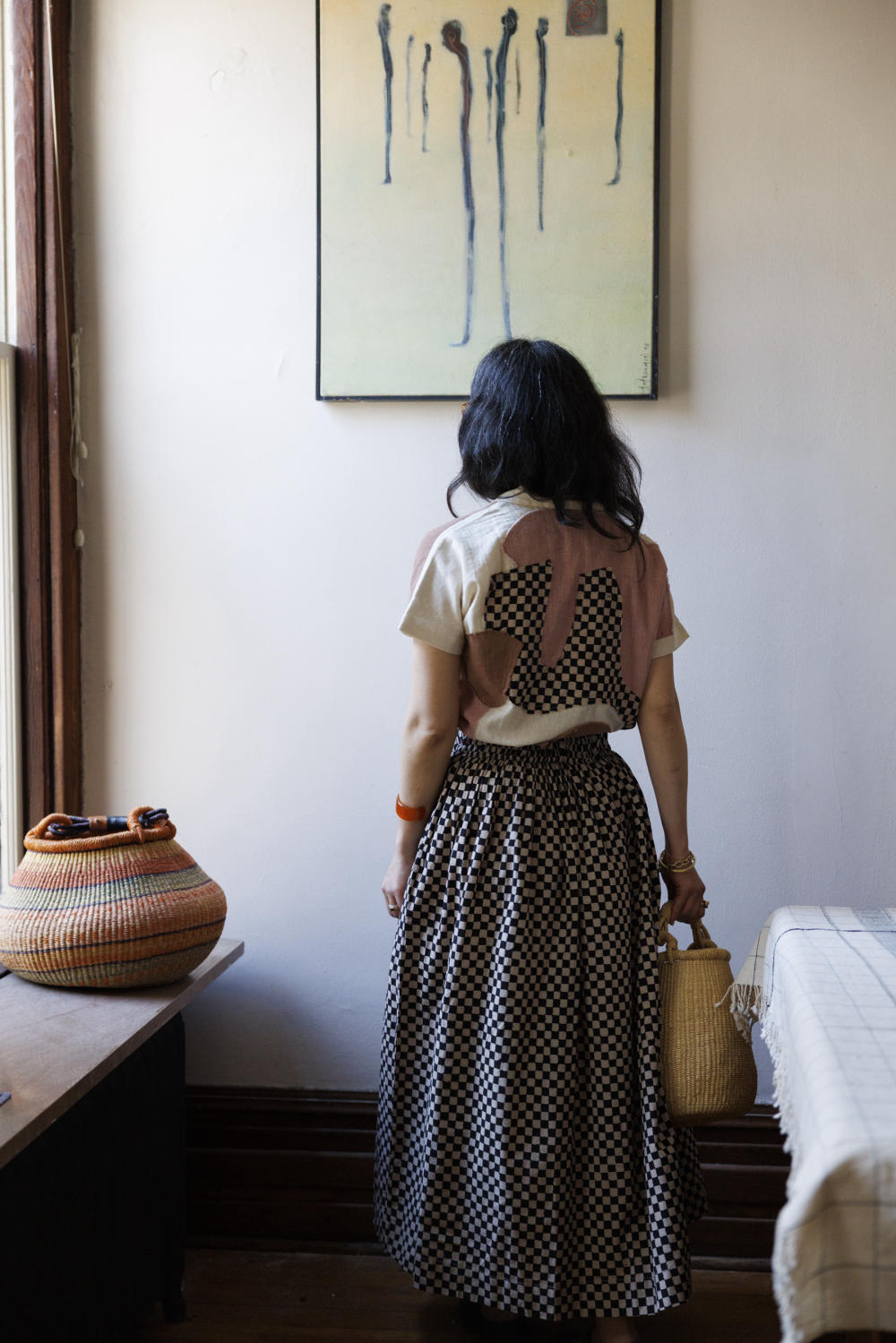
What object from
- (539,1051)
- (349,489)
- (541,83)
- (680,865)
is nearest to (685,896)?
(680,865)

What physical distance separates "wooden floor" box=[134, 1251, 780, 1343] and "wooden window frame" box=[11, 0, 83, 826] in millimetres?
867

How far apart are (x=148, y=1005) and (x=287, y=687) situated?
67 centimetres

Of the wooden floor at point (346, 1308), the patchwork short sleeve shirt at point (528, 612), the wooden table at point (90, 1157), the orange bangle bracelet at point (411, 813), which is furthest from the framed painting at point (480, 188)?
the wooden floor at point (346, 1308)

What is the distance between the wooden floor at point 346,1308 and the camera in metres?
1.71

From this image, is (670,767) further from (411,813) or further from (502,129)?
(502,129)

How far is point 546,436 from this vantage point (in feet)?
4.91

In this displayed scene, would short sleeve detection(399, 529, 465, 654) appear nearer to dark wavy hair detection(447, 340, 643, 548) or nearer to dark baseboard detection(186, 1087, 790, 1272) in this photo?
dark wavy hair detection(447, 340, 643, 548)

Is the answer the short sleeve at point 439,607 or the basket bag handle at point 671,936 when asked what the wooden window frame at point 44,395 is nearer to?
the short sleeve at point 439,607

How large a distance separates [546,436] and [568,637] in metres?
0.28

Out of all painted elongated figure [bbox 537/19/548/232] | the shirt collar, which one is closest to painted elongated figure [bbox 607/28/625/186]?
painted elongated figure [bbox 537/19/548/232]

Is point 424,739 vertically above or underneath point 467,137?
underneath

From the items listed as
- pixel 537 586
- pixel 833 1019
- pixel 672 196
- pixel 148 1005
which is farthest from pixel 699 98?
pixel 148 1005

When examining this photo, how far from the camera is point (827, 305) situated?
6.20 ft

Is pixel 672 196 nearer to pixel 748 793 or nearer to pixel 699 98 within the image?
pixel 699 98
